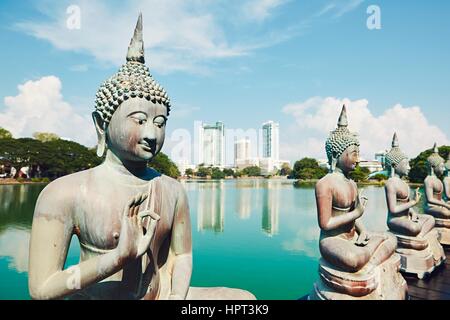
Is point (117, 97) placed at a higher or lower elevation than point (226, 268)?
higher

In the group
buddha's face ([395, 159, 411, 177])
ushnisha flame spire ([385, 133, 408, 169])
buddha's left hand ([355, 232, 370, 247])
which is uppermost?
ushnisha flame spire ([385, 133, 408, 169])

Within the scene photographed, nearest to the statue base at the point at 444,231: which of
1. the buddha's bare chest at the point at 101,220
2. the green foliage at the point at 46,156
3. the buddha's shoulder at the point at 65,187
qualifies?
the buddha's bare chest at the point at 101,220

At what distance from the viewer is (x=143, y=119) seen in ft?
5.98

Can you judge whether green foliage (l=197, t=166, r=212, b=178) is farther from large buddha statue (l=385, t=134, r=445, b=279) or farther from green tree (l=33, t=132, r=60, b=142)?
large buddha statue (l=385, t=134, r=445, b=279)

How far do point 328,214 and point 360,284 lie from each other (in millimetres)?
772

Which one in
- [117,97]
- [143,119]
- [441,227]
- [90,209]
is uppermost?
[117,97]

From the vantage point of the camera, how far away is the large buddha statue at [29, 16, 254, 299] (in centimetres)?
161

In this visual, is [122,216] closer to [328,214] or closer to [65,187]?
[65,187]

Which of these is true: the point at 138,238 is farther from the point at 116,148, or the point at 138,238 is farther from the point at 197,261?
the point at 197,261

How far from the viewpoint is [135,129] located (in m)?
1.79

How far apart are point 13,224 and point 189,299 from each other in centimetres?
1420

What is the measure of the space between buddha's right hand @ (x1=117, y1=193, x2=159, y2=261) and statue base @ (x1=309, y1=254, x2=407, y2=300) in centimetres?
241

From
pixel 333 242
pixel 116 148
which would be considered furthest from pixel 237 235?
pixel 116 148

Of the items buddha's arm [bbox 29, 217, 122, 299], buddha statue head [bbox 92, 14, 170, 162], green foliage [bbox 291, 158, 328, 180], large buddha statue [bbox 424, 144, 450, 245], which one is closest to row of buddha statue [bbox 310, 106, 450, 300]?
buddha statue head [bbox 92, 14, 170, 162]
